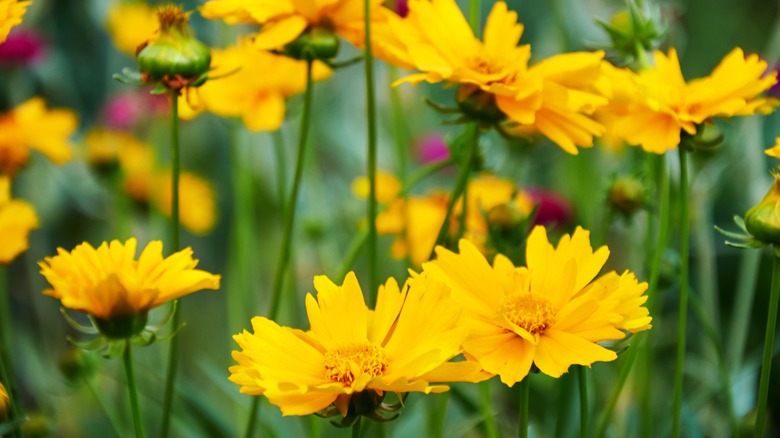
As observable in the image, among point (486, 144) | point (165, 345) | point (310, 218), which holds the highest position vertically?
point (486, 144)

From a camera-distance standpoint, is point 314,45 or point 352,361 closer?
point 352,361

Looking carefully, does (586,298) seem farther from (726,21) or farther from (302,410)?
(726,21)

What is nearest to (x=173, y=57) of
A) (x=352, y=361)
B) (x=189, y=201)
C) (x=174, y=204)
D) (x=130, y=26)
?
(x=174, y=204)

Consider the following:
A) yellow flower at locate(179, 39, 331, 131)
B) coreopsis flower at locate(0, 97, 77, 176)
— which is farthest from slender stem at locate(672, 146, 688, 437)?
coreopsis flower at locate(0, 97, 77, 176)

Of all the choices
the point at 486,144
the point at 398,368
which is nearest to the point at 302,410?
the point at 398,368

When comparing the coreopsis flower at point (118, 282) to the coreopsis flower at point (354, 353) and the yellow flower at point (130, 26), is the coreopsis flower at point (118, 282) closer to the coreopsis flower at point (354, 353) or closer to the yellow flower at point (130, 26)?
the coreopsis flower at point (354, 353)

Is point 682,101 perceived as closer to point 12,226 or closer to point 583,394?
point 583,394
